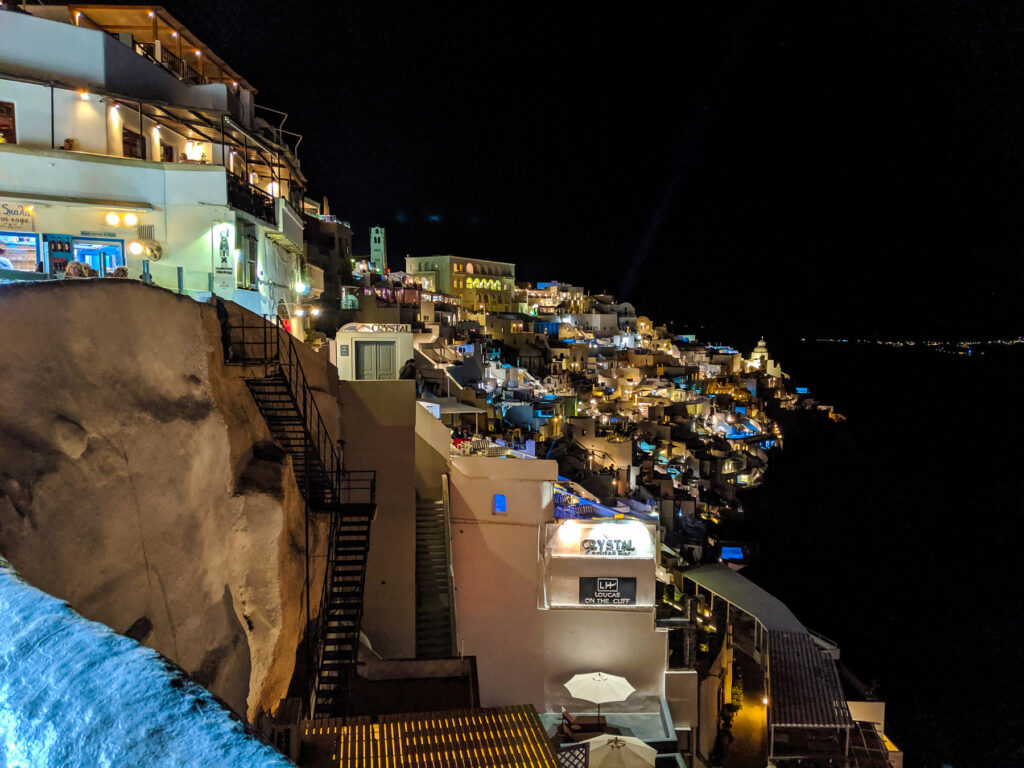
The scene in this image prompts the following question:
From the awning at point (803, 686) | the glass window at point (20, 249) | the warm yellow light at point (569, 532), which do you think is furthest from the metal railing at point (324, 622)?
the awning at point (803, 686)

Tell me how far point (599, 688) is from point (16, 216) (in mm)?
17794

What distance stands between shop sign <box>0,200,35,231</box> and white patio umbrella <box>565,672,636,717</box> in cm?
1693

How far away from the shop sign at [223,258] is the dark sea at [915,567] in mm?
25541

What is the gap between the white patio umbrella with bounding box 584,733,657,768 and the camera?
12383 millimetres

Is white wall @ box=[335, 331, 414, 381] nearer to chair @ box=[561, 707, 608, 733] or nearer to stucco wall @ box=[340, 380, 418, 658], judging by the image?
stucco wall @ box=[340, 380, 418, 658]

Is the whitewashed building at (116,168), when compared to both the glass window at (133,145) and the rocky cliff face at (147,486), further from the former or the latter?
the rocky cliff face at (147,486)

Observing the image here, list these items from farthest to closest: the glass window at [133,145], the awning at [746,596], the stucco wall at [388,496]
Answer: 1. the awning at [746,596]
2. the glass window at [133,145]
3. the stucco wall at [388,496]

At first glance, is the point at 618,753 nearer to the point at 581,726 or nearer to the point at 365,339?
the point at 581,726

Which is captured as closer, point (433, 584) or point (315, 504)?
point (315, 504)

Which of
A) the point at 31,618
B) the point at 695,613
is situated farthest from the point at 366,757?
the point at 695,613

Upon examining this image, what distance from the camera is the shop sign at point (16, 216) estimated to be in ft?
42.8

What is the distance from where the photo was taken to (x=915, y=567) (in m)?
31.9

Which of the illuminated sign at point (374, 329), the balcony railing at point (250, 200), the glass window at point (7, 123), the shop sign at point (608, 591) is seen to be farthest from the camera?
the illuminated sign at point (374, 329)

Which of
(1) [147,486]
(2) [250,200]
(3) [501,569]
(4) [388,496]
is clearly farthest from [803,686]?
(2) [250,200]
